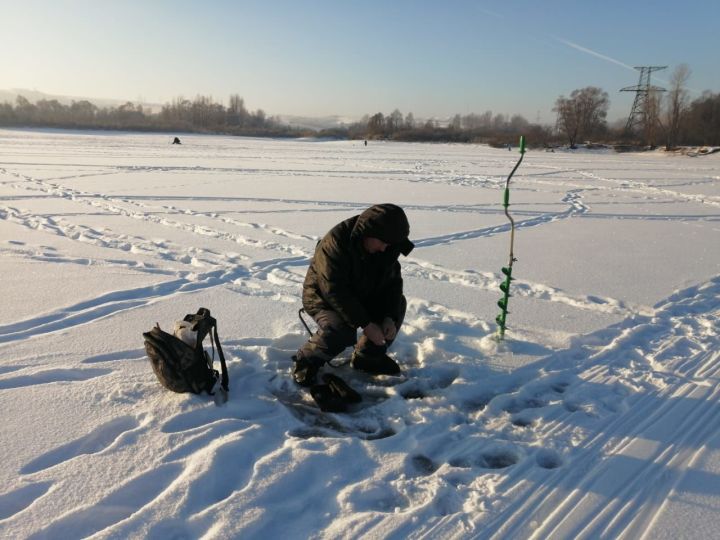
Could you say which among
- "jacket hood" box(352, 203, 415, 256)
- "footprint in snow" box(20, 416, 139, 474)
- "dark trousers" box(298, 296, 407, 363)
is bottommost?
"footprint in snow" box(20, 416, 139, 474)

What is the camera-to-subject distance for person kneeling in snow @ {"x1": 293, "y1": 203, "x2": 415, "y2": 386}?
323cm

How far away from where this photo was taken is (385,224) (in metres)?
3.14

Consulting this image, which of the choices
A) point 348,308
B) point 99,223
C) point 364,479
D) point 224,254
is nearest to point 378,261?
point 348,308

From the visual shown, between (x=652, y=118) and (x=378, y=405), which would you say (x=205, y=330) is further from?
(x=652, y=118)

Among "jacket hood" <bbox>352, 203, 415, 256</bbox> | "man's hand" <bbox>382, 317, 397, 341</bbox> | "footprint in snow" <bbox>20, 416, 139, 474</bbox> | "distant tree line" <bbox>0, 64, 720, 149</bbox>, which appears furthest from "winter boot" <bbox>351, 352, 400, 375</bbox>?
"distant tree line" <bbox>0, 64, 720, 149</bbox>

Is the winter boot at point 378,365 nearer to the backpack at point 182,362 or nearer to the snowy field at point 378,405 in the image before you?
the snowy field at point 378,405

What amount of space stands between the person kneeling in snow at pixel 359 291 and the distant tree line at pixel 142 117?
221 feet

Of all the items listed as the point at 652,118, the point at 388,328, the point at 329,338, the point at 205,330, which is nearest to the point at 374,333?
the point at 388,328

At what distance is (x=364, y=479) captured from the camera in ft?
8.40

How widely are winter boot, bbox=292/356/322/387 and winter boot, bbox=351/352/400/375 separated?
34 centimetres

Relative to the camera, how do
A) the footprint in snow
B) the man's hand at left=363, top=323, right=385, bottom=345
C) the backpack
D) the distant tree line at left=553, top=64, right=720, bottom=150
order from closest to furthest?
the footprint in snow → the backpack → the man's hand at left=363, top=323, right=385, bottom=345 → the distant tree line at left=553, top=64, right=720, bottom=150

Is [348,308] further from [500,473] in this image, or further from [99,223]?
[99,223]

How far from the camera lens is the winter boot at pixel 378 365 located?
3613mm

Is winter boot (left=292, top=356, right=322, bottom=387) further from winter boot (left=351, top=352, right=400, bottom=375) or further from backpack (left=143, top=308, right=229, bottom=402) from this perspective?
backpack (left=143, top=308, right=229, bottom=402)
